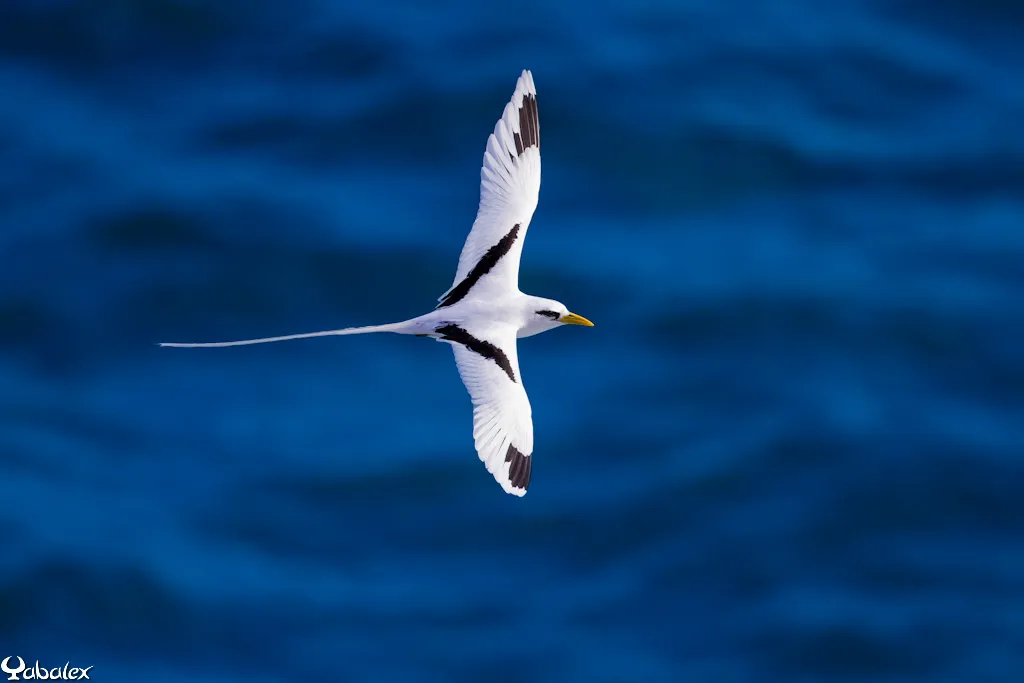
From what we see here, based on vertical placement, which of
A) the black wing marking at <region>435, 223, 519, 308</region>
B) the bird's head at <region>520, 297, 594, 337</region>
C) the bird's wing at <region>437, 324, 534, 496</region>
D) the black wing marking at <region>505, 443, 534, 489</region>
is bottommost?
the black wing marking at <region>505, 443, 534, 489</region>

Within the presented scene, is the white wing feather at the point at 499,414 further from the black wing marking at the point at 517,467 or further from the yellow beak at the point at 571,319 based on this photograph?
the yellow beak at the point at 571,319

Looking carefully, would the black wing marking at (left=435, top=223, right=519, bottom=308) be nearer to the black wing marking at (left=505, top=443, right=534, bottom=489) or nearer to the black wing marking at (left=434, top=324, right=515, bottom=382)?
the black wing marking at (left=434, top=324, right=515, bottom=382)

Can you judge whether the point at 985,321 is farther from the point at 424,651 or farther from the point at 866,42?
the point at 424,651

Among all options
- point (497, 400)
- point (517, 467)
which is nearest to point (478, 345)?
point (497, 400)

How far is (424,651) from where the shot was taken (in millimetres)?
23656

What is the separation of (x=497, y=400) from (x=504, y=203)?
2408 mm

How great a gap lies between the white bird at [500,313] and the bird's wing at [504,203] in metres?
0.01

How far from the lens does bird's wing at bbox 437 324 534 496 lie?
61.6 ft

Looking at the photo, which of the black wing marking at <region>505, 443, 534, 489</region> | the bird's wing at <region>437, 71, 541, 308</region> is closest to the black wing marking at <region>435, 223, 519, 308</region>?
the bird's wing at <region>437, 71, 541, 308</region>

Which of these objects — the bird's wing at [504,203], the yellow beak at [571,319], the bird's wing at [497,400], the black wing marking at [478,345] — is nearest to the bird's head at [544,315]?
the yellow beak at [571,319]

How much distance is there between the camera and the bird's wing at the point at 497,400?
18.8 metres

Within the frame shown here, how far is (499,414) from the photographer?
61.9 ft

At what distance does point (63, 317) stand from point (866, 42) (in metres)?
14.0

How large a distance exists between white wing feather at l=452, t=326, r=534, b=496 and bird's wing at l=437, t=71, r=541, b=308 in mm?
736
